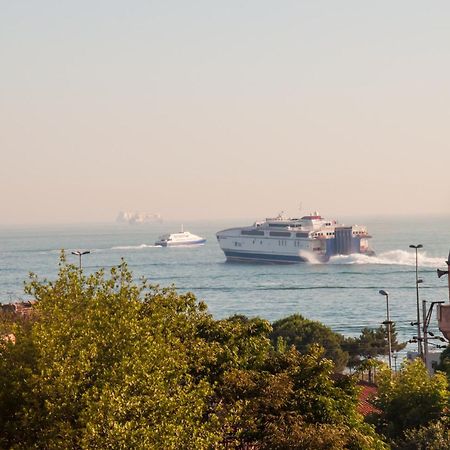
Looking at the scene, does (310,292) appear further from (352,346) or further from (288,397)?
(288,397)

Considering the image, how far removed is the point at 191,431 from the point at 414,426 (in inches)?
414

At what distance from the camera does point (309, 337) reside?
67875 mm

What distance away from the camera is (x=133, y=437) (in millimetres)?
19453

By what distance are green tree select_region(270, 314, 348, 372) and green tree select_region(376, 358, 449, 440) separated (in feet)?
109

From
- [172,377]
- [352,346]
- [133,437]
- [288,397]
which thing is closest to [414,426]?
[288,397]

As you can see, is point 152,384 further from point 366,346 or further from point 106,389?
point 366,346

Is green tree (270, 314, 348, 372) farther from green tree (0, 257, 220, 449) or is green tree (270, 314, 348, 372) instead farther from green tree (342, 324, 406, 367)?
green tree (0, 257, 220, 449)

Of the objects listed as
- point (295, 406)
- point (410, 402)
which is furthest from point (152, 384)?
point (410, 402)

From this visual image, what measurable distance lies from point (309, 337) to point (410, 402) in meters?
37.5

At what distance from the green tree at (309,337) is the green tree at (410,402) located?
33.3 meters

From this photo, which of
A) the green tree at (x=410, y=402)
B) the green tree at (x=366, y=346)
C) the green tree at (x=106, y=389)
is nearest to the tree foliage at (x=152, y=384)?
the green tree at (x=106, y=389)

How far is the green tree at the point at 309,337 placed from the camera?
65625mm

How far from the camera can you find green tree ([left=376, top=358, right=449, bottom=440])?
98.4 ft

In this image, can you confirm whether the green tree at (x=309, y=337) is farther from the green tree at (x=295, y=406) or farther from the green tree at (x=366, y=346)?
the green tree at (x=295, y=406)
